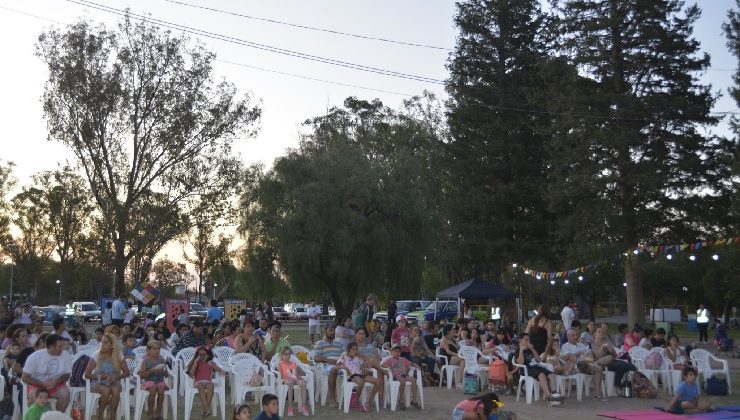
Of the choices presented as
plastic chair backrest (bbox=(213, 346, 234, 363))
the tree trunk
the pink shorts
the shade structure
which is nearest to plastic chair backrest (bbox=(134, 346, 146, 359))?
plastic chair backrest (bbox=(213, 346, 234, 363))

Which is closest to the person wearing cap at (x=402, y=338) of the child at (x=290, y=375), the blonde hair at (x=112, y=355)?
the child at (x=290, y=375)

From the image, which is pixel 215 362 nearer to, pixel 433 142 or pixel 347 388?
pixel 347 388

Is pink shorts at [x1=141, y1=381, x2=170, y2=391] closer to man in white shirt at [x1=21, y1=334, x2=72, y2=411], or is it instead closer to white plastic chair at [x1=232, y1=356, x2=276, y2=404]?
man in white shirt at [x1=21, y1=334, x2=72, y2=411]

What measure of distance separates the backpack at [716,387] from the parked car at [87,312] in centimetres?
3694

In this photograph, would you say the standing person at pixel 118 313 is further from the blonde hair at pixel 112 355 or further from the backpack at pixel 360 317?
the blonde hair at pixel 112 355

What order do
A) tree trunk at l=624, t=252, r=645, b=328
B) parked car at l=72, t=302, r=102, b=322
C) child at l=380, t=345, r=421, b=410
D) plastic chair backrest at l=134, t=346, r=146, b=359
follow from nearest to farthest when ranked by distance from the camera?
1. child at l=380, t=345, r=421, b=410
2. plastic chair backrest at l=134, t=346, r=146, b=359
3. tree trunk at l=624, t=252, r=645, b=328
4. parked car at l=72, t=302, r=102, b=322

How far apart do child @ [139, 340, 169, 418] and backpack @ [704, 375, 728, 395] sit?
881cm

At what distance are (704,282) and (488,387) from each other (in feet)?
145

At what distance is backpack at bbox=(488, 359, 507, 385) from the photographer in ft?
42.6

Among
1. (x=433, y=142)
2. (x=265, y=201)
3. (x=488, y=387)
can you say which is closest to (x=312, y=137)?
(x=433, y=142)

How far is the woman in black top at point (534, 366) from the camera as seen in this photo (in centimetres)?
1228

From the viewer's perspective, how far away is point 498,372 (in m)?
13.0

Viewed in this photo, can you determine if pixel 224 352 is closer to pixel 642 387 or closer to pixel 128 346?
pixel 128 346

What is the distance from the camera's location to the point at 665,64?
28406 millimetres
